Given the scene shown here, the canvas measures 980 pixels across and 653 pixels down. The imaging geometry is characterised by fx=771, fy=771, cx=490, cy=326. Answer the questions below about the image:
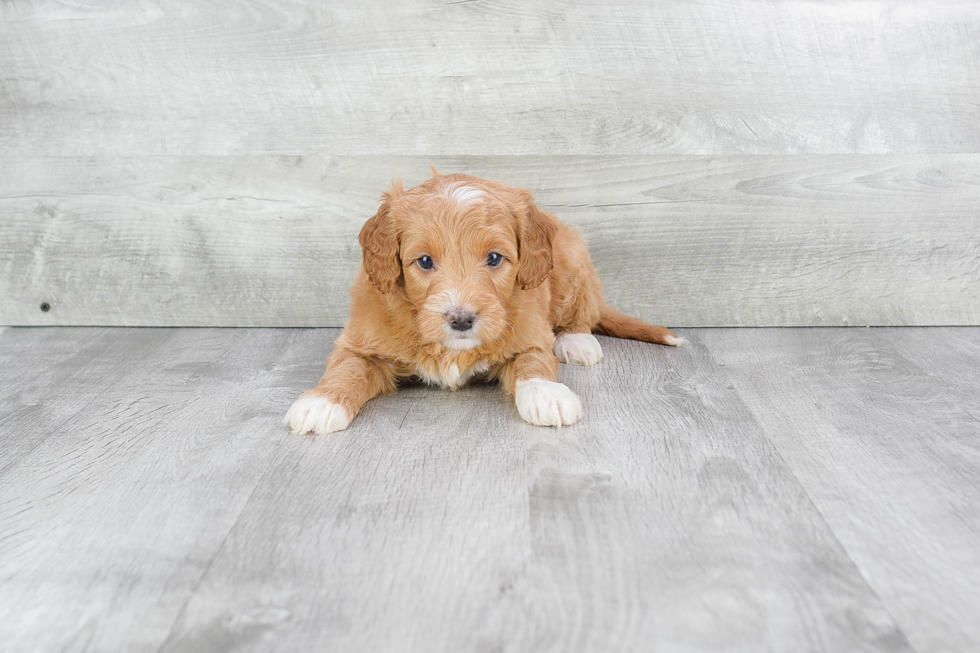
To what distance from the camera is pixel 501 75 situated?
9.77 feet

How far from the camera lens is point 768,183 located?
3.06 meters

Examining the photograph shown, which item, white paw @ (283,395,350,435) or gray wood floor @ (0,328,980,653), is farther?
white paw @ (283,395,350,435)

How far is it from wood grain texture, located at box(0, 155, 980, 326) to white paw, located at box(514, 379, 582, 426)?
1073 mm

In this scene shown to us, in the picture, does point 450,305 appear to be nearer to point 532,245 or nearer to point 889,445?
point 532,245

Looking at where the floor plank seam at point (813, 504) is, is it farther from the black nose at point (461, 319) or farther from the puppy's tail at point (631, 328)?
the black nose at point (461, 319)

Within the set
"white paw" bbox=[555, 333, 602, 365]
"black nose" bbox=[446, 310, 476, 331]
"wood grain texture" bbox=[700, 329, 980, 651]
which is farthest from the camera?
"white paw" bbox=[555, 333, 602, 365]

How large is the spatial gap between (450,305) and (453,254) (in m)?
0.17

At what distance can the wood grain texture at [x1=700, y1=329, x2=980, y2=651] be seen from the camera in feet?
4.81

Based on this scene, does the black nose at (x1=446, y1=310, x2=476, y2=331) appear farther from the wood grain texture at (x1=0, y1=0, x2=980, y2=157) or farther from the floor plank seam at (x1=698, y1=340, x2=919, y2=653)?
the wood grain texture at (x1=0, y1=0, x2=980, y2=157)

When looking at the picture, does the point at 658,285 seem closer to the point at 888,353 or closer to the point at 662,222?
the point at 662,222

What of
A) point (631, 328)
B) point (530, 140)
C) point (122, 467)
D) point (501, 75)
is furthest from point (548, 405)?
point (501, 75)

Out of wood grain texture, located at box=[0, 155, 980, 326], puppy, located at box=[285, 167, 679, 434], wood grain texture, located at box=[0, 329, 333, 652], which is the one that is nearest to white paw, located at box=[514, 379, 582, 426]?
puppy, located at box=[285, 167, 679, 434]

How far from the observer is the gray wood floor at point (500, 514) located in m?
1.37

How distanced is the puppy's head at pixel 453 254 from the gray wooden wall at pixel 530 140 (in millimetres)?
805
